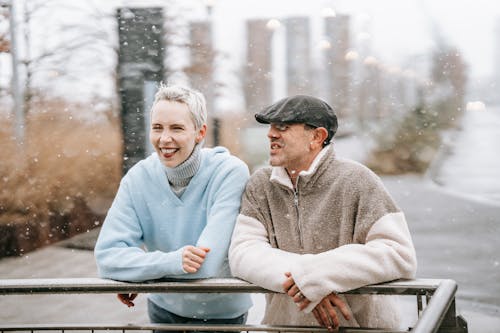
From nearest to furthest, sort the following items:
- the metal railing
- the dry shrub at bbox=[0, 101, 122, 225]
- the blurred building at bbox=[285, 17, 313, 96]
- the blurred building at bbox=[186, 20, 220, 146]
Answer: the metal railing → the dry shrub at bbox=[0, 101, 122, 225] → the blurred building at bbox=[186, 20, 220, 146] → the blurred building at bbox=[285, 17, 313, 96]

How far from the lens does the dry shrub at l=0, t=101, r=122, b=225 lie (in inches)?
415

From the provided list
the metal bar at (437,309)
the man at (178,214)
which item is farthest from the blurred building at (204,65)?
the metal bar at (437,309)

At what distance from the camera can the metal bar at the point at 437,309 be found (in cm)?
168

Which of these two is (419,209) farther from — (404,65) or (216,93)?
(216,93)

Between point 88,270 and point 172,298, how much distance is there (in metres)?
6.57

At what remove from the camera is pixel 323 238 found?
87.7 inches

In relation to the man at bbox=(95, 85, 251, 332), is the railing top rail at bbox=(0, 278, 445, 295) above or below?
below

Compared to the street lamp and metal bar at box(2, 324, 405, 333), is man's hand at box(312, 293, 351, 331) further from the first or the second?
the street lamp

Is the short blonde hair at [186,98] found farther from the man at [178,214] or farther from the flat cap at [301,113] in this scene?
the flat cap at [301,113]

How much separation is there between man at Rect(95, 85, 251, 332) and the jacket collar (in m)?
0.16

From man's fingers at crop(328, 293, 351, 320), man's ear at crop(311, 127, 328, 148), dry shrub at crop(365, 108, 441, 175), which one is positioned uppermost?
man's ear at crop(311, 127, 328, 148)

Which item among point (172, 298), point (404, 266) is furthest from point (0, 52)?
point (404, 266)

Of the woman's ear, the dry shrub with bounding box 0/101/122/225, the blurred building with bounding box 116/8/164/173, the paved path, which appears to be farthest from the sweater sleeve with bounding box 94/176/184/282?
the dry shrub with bounding box 0/101/122/225

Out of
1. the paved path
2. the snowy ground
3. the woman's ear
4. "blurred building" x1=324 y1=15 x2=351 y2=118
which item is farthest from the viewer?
the snowy ground
